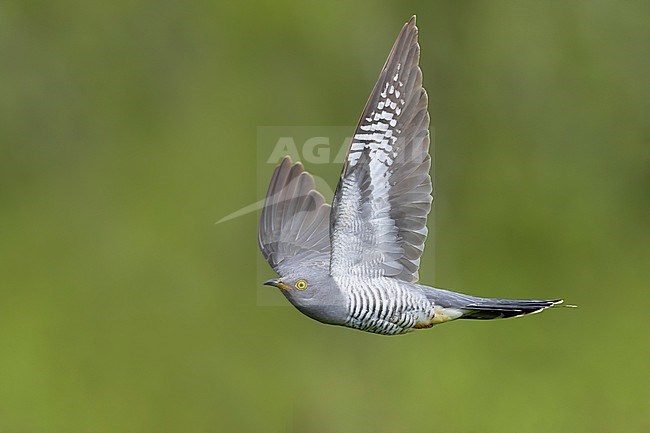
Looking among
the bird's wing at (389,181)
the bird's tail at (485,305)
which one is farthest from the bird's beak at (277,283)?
the bird's tail at (485,305)

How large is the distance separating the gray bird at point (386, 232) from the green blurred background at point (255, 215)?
3282 millimetres

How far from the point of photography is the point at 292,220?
11.6 ft

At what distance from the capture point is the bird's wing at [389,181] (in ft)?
9.19

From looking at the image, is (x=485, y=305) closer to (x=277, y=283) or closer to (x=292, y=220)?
(x=277, y=283)

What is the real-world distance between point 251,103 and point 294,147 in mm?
625

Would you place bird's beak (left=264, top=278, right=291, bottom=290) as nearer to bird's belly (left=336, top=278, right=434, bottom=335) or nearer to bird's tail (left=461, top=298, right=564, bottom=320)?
Result: bird's belly (left=336, top=278, right=434, bottom=335)

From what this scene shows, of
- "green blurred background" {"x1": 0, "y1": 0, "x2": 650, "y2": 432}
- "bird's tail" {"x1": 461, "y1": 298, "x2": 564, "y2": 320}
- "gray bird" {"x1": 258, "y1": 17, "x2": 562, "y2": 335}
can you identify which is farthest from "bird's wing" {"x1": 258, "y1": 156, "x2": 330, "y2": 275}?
"green blurred background" {"x1": 0, "y1": 0, "x2": 650, "y2": 432}

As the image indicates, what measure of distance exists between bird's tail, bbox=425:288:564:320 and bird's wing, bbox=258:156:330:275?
0.58m

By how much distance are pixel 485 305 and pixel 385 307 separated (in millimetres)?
315

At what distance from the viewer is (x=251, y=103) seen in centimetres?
675

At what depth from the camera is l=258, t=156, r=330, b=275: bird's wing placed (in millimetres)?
3477

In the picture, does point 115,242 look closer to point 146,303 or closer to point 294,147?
point 146,303

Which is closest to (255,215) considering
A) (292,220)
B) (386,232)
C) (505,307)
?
(292,220)

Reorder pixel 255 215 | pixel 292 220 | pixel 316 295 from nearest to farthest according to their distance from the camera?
pixel 316 295 → pixel 292 220 → pixel 255 215
